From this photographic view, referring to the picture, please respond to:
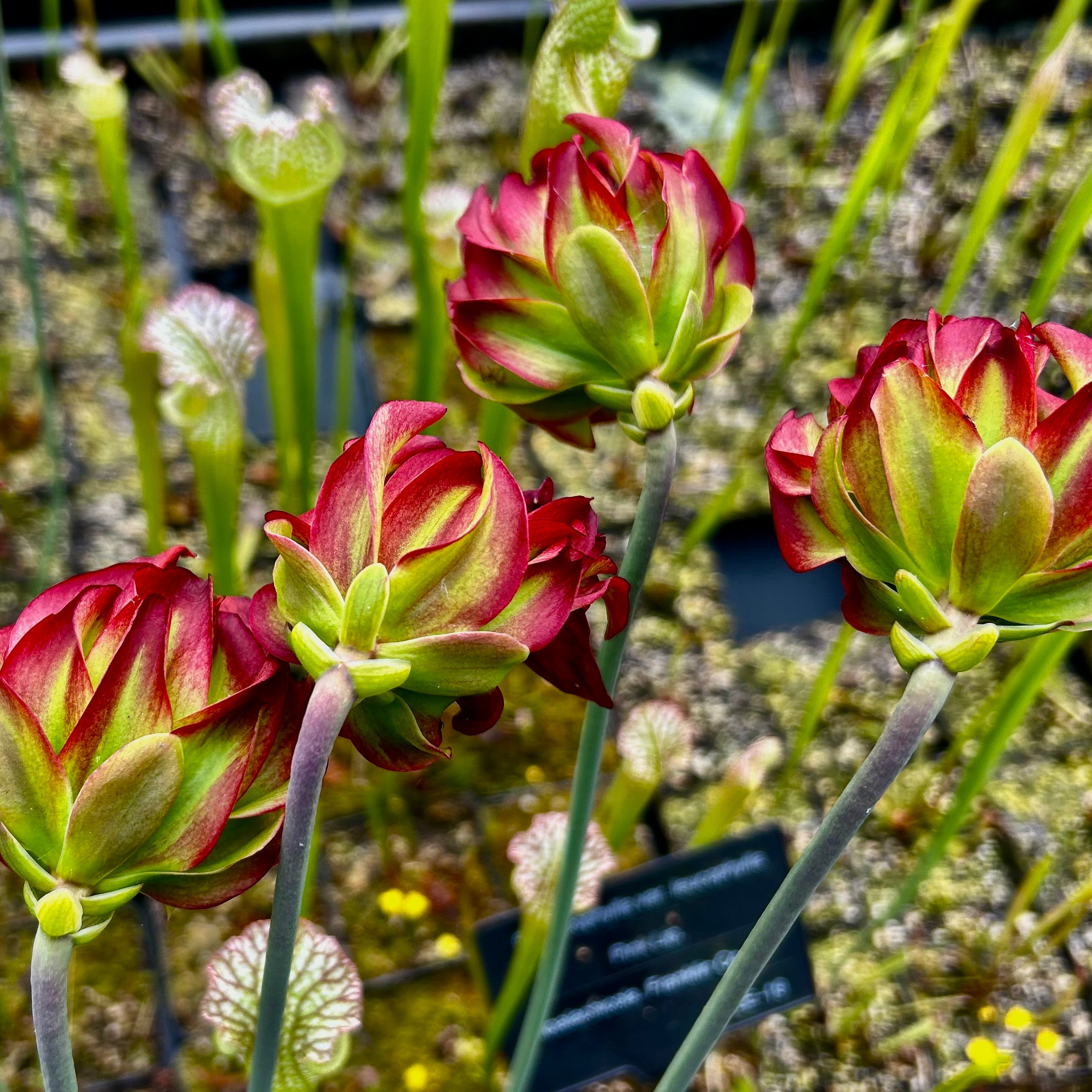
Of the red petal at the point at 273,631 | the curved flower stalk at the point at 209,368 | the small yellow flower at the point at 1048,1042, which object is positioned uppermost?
the red petal at the point at 273,631

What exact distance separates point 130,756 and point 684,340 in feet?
0.44

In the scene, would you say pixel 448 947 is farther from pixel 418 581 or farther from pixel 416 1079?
pixel 418 581

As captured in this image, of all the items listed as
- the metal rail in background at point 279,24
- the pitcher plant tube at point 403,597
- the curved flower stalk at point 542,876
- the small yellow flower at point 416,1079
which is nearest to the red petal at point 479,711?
the pitcher plant tube at point 403,597

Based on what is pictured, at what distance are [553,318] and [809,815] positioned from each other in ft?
1.73

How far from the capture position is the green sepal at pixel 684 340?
216 millimetres

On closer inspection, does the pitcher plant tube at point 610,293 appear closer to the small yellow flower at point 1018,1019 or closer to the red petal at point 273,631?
the red petal at point 273,631

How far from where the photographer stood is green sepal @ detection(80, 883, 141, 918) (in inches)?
6.8

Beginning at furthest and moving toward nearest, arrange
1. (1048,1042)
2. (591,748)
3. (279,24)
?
(279,24) < (1048,1042) < (591,748)

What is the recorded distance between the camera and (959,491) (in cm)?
19

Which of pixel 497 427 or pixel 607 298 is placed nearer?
pixel 607 298

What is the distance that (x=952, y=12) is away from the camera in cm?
50

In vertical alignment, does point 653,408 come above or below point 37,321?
above

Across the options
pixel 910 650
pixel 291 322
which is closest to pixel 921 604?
pixel 910 650

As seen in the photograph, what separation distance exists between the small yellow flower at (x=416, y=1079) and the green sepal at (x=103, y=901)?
1.39ft
